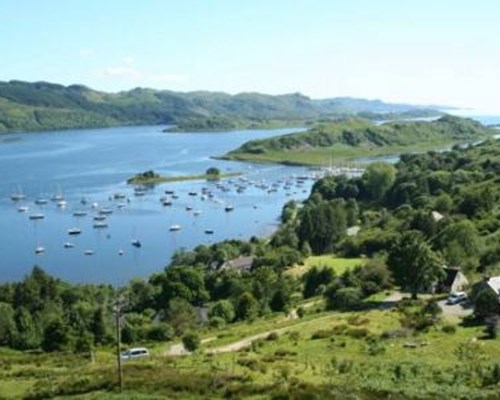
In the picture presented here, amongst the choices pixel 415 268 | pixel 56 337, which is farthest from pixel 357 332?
→ pixel 56 337

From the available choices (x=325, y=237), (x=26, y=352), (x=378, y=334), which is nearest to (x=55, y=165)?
(x=325, y=237)

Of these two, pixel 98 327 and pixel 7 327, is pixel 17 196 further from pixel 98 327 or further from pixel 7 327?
pixel 98 327

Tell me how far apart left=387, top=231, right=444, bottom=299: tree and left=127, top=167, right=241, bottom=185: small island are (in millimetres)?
98283

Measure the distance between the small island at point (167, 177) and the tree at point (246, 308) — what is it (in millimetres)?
94902

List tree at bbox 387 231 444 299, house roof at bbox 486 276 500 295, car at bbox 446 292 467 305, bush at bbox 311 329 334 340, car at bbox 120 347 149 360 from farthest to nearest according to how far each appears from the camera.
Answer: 1. tree at bbox 387 231 444 299
2. car at bbox 446 292 467 305
3. house roof at bbox 486 276 500 295
4. bush at bbox 311 329 334 340
5. car at bbox 120 347 149 360

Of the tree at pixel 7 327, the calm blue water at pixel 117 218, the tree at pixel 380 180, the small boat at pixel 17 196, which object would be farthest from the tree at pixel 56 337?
the small boat at pixel 17 196

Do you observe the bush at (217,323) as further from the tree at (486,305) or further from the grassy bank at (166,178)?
the grassy bank at (166,178)

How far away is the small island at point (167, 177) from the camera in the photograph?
5463 inches

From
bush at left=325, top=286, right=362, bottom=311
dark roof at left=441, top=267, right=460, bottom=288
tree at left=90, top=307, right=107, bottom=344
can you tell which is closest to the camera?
tree at left=90, top=307, right=107, bottom=344

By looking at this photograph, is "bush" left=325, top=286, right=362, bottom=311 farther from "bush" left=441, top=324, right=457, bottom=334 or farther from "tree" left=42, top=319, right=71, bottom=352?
"tree" left=42, top=319, right=71, bottom=352

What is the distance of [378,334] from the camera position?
31.3 m

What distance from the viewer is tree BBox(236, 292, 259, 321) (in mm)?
43656

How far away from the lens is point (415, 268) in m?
41.3

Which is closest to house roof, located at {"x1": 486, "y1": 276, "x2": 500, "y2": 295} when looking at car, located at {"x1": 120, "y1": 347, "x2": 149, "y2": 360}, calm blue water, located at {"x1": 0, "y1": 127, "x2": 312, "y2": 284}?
car, located at {"x1": 120, "y1": 347, "x2": 149, "y2": 360}
